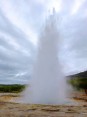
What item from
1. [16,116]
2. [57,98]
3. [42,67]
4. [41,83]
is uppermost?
[42,67]

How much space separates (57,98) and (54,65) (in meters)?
3.73

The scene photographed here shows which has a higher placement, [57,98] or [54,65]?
[54,65]

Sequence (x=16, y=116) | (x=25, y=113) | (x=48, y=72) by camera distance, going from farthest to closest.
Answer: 1. (x=48, y=72)
2. (x=25, y=113)
3. (x=16, y=116)

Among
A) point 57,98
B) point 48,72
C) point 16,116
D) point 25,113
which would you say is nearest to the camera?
point 16,116

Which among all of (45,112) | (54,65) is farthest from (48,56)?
(45,112)

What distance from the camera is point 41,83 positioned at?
24969 mm

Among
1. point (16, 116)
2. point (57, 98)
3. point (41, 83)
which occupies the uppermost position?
point (41, 83)

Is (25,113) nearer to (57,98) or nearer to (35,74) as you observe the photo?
(57,98)

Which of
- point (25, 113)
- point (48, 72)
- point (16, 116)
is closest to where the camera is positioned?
point (16, 116)

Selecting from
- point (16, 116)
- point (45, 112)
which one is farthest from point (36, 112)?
point (16, 116)

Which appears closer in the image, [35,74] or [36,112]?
[36,112]

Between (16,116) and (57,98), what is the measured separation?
32.3 feet

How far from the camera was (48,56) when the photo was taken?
1047 inches

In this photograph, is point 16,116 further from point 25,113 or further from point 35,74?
point 35,74
